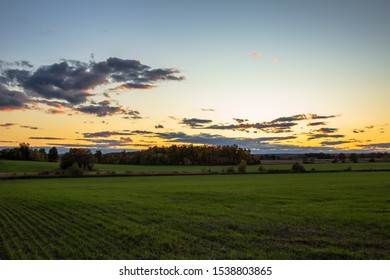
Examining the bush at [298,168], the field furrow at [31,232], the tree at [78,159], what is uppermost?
the tree at [78,159]

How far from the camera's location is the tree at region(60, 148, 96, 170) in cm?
7381

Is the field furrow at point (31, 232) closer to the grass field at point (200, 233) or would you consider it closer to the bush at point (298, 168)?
the grass field at point (200, 233)

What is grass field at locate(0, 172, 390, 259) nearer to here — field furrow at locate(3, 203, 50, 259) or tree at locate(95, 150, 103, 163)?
field furrow at locate(3, 203, 50, 259)

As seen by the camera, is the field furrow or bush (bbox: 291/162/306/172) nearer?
the field furrow

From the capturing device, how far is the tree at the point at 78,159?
7381 centimetres

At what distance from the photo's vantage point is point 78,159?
7550 centimetres

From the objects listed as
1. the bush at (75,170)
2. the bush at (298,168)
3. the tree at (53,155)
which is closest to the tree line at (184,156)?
the bush at (75,170)

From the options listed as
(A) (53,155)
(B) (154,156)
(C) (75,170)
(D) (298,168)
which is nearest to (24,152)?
(C) (75,170)

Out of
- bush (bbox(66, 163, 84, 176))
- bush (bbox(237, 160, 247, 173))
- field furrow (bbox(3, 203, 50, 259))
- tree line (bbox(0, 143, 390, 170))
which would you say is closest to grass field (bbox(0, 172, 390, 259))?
field furrow (bbox(3, 203, 50, 259))

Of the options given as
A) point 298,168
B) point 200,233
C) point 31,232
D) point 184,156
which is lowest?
point 31,232

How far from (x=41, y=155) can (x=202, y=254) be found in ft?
243

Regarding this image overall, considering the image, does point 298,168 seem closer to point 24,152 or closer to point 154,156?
point 154,156

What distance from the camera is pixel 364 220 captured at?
16.4 m
